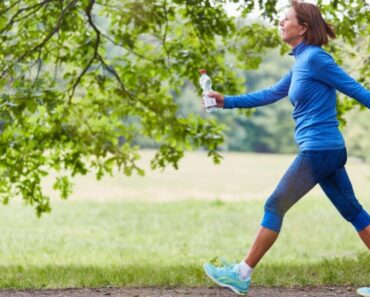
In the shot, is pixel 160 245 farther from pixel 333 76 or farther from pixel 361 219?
pixel 333 76

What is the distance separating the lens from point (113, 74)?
10.3 metres

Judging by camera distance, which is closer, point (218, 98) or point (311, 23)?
point (311, 23)

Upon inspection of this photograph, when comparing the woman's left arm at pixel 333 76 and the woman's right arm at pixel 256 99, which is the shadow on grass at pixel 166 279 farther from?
the woman's left arm at pixel 333 76

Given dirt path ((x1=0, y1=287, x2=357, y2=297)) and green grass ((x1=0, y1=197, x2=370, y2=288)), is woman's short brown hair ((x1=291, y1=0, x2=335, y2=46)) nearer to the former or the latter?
dirt path ((x1=0, y1=287, x2=357, y2=297))

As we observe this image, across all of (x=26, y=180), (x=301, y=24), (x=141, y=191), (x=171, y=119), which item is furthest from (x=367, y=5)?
(x=141, y=191)

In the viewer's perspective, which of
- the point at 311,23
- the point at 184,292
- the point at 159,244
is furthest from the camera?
the point at 159,244

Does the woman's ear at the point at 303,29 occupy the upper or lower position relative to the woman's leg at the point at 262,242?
upper

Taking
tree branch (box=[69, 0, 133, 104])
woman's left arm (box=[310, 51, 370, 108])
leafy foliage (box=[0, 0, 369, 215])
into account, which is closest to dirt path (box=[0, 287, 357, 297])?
woman's left arm (box=[310, 51, 370, 108])

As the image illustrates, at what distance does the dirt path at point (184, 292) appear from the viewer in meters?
5.43

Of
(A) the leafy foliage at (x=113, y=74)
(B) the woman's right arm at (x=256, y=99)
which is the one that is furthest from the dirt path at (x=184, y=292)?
(A) the leafy foliage at (x=113, y=74)

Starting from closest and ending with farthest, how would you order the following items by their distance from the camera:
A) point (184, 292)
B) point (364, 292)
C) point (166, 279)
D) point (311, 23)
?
1. point (311, 23)
2. point (364, 292)
3. point (184, 292)
4. point (166, 279)

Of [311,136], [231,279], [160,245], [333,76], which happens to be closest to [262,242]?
[231,279]

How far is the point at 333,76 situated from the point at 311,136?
1.31 ft

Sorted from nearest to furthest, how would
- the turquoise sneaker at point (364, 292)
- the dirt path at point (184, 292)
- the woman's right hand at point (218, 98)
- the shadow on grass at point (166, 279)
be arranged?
the turquoise sneaker at point (364, 292) < the woman's right hand at point (218, 98) < the dirt path at point (184, 292) < the shadow on grass at point (166, 279)
